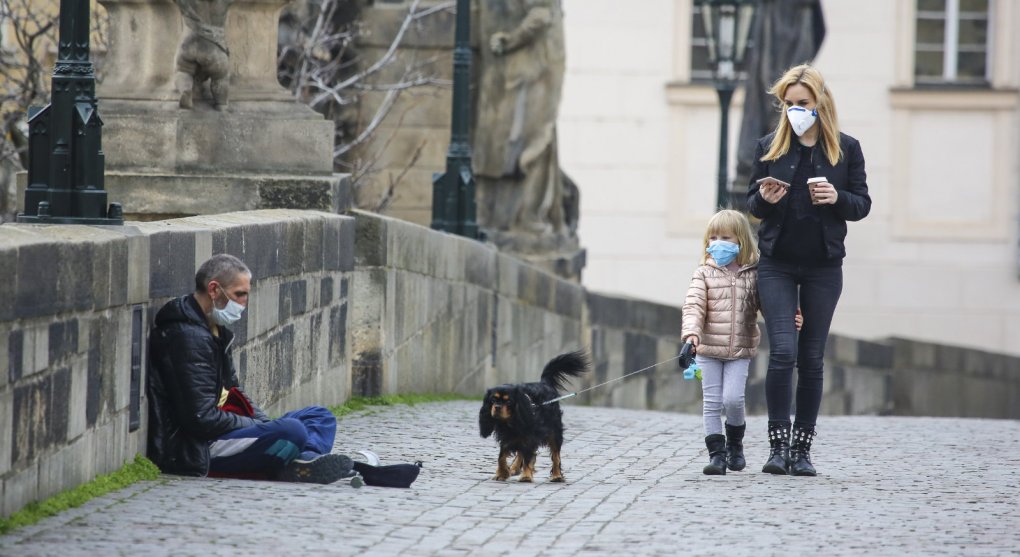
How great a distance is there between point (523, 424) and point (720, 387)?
1064 mm

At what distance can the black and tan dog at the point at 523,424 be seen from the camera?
27.2ft

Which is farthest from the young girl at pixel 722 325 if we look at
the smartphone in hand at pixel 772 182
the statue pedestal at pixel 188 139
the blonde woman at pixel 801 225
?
the statue pedestal at pixel 188 139

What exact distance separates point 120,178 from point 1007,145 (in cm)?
Result: 1987

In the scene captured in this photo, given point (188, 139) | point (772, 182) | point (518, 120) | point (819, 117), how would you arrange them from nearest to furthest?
1. point (772, 182)
2. point (819, 117)
3. point (188, 139)
4. point (518, 120)

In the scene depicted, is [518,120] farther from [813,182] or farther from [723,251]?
[813,182]

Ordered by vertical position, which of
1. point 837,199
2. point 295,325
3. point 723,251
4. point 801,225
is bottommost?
point 295,325

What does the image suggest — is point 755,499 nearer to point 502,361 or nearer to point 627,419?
point 627,419

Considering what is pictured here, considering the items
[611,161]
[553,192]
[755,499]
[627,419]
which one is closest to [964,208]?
[611,161]

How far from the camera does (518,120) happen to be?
18.0 metres

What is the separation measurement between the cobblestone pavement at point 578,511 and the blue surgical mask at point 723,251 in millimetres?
931

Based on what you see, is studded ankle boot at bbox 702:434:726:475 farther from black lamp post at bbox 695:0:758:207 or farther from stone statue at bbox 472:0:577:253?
black lamp post at bbox 695:0:758:207

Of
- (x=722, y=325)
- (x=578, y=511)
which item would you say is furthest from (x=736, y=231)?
(x=578, y=511)

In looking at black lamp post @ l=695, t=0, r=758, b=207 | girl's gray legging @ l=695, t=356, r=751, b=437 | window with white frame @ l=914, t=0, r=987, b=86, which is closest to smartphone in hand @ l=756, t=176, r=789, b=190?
girl's gray legging @ l=695, t=356, r=751, b=437

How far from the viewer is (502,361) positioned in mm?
16094
